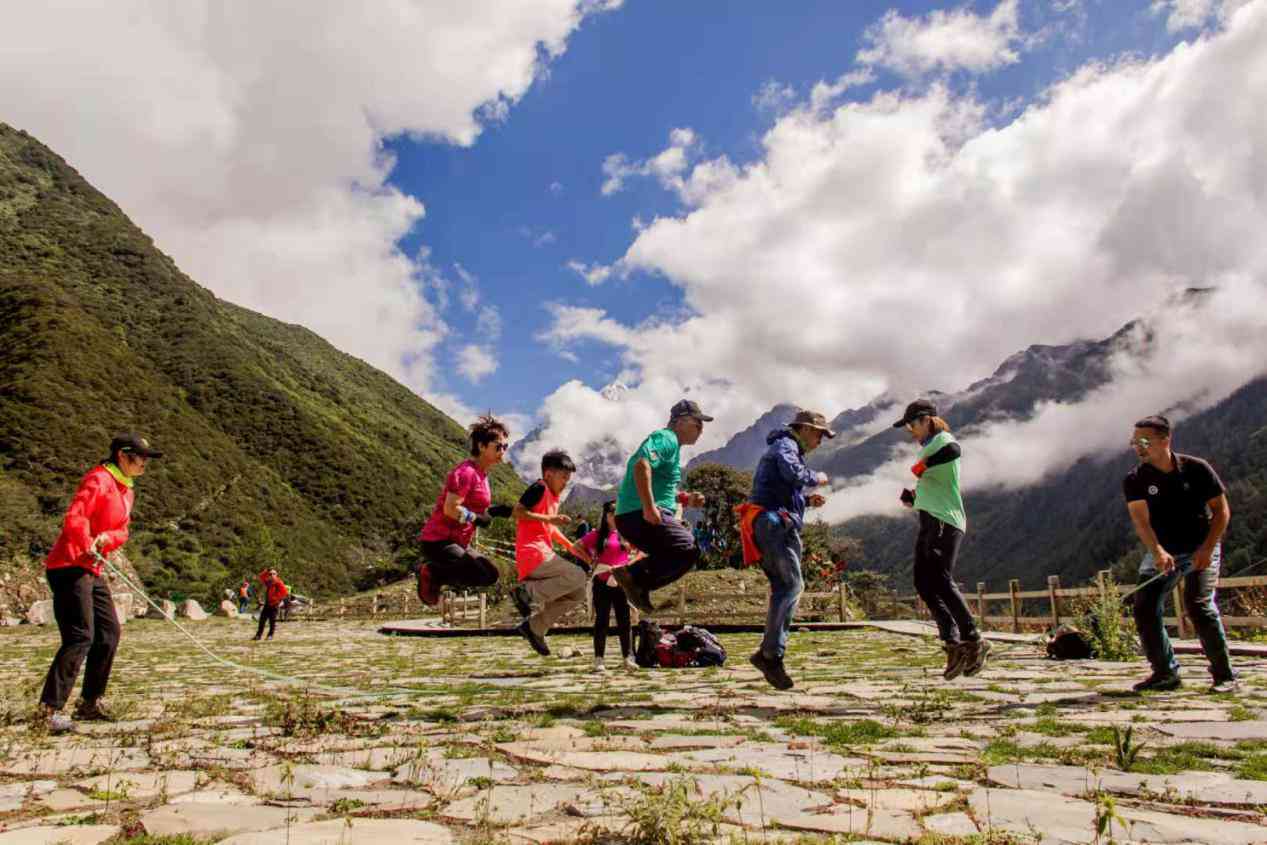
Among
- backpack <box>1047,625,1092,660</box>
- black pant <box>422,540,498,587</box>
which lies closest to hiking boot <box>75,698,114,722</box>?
black pant <box>422,540,498,587</box>

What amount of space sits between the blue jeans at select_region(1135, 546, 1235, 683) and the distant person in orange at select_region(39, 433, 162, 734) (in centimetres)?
685

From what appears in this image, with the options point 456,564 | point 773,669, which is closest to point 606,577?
point 456,564

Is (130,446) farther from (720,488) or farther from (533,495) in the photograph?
(720,488)

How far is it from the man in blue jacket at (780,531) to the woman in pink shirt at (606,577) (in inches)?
85.2

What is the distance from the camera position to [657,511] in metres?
5.90

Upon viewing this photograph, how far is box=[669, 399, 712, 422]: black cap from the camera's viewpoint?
21.0ft

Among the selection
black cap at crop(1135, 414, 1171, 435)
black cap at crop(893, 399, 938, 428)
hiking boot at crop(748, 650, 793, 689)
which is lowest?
hiking boot at crop(748, 650, 793, 689)

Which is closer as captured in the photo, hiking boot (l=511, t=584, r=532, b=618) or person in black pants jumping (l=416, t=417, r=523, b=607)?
person in black pants jumping (l=416, t=417, r=523, b=607)

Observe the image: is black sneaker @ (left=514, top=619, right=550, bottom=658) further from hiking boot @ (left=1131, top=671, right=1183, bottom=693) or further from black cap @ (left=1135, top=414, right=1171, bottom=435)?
black cap @ (left=1135, top=414, right=1171, bottom=435)

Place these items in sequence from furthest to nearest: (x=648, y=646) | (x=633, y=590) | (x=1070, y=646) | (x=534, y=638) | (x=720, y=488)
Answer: (x=720, y=488)
(x=1070, y=646)
(x=648, y=646)
(x=534, y=638)
(x=633, y=590)

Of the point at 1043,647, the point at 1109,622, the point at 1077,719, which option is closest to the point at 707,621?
the point at 1043,647

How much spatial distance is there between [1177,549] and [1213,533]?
0.25 meters

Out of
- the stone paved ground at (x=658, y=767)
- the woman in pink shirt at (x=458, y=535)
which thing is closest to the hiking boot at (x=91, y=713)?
the stone paved ground at (x=658, y=767)

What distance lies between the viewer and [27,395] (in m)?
65.0
